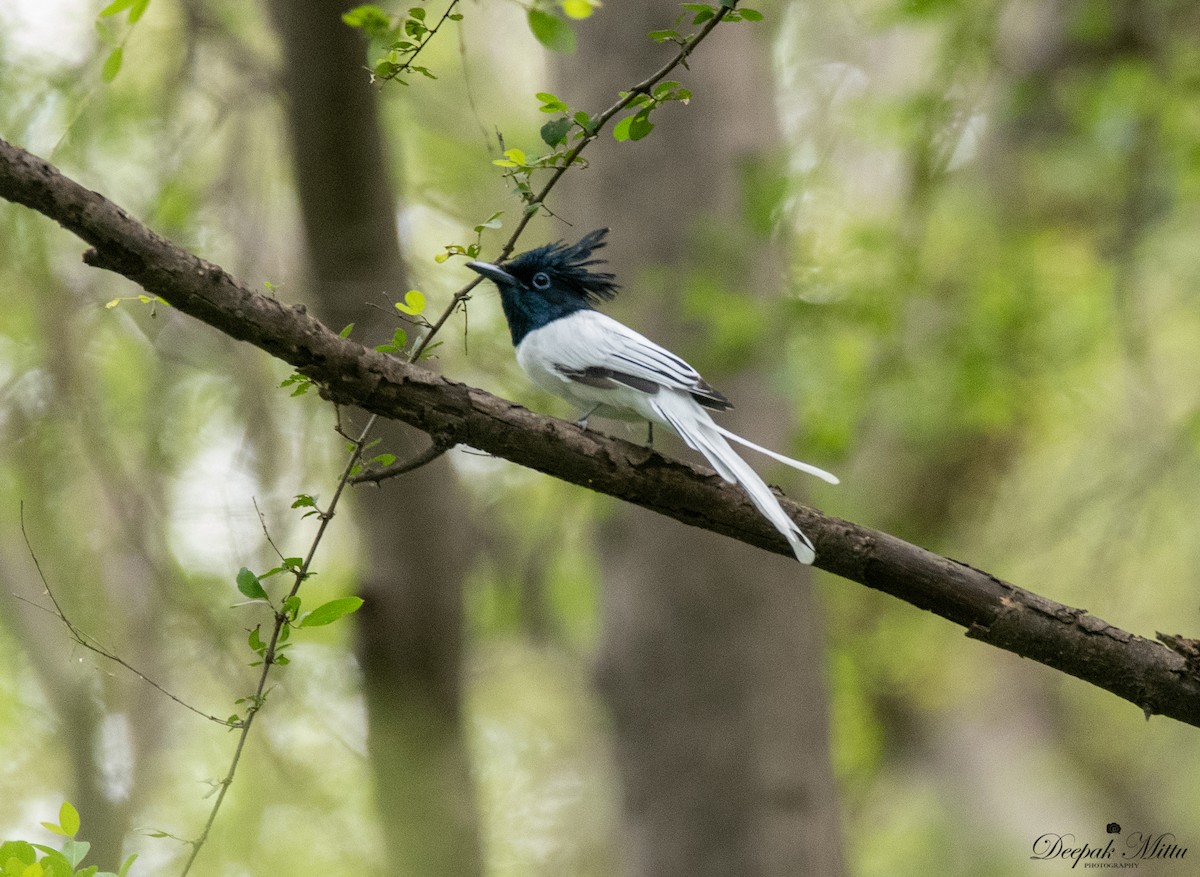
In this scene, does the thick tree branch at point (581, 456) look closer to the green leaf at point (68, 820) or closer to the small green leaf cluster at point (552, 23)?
the small green leaf cluster at point (552, 23)

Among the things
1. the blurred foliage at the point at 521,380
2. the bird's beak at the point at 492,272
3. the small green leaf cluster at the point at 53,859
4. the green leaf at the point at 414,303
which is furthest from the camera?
the blurred foliage at the point at 521,380

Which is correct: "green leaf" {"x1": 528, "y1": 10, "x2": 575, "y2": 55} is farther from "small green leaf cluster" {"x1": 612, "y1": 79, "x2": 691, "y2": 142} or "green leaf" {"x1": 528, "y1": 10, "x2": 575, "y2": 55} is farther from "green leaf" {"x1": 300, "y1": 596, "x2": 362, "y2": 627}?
"green leaf" {"x1": 300, "y1": 596, "x2": 362, "y2": 627}

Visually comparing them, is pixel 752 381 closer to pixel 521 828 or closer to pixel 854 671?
pixel 854 671

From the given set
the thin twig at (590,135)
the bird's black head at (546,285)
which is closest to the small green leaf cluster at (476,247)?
the thin twig at (590,135)

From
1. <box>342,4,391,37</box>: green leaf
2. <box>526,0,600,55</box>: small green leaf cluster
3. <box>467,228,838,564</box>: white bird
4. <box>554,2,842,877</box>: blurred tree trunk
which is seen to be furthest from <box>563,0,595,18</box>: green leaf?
<box>554,2,842,877</box>: blurred tree trunk

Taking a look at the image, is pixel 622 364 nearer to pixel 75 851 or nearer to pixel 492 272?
pixel 492 272

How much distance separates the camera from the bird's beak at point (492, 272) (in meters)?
3.21

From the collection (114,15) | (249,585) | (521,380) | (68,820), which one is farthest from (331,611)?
(521,380)

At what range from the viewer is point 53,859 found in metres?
1.99

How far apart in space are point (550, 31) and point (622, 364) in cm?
109

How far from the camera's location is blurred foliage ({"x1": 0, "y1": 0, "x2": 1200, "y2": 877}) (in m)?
5.32

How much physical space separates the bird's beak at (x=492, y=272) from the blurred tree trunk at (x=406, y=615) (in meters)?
0.99

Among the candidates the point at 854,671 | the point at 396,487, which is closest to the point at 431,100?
the point at 396,487

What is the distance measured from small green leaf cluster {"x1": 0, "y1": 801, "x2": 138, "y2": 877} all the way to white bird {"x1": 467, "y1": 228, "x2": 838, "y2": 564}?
165 cm
